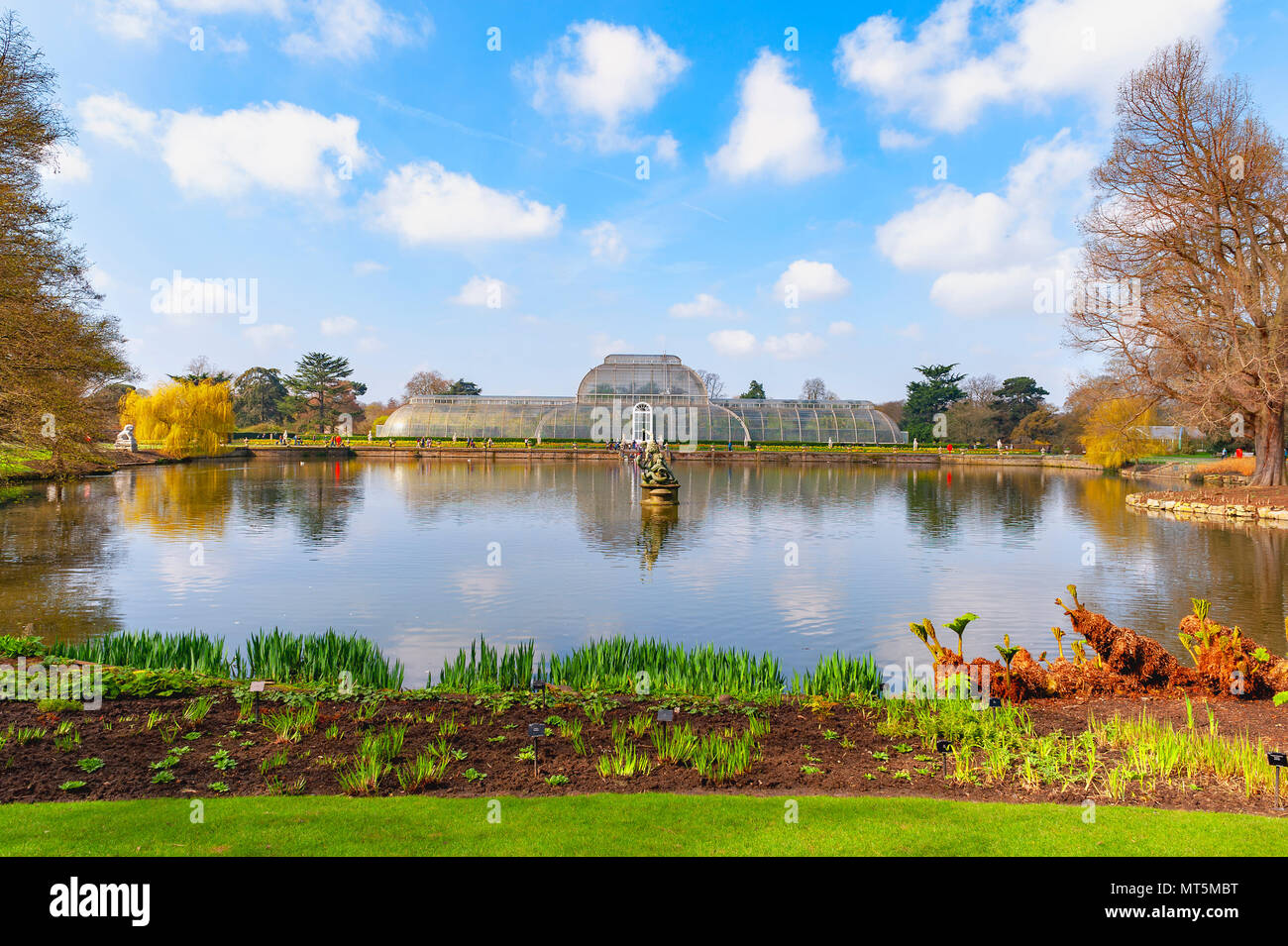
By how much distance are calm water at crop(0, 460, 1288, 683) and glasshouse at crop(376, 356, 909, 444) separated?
134 ft

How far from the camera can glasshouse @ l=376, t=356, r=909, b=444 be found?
74.6 metres

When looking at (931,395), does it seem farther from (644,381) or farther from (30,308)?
(30,308)

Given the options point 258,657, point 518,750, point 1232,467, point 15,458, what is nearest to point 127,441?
point 15,458

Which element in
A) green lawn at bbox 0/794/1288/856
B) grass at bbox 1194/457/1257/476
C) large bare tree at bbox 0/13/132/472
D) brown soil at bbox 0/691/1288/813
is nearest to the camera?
green lawn at bbox 0/794/1288/856

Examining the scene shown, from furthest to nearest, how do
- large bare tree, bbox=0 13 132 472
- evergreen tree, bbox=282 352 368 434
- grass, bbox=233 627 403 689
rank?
1. evergreen tree, bbox=282 352 368 434
2. large bare tree, bbox=0 13 132 472
3. grass, bbox=233 627 403 689

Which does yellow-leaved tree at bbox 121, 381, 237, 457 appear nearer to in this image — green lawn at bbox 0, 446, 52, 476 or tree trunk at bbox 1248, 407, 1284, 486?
green lawn at bbox 0, 446, 52, 476

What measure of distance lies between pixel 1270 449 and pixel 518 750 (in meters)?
36.7

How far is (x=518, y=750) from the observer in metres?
6.80

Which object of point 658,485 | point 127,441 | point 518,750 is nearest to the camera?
point 518,750

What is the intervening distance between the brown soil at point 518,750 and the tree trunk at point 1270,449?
29.8 meters

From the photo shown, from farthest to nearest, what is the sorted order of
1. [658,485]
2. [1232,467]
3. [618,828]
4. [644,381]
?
1. [644,381]
2. [1232,467]
3. [658,485]
4. [618,828]

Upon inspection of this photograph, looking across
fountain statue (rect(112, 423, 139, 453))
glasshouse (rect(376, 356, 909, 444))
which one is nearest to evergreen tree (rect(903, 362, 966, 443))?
glasshouse (rect(376, 356, 909, 444))

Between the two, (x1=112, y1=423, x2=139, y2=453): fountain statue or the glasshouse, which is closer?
(x1=112, y1=423, x2=139, y2=453): fountain statue
